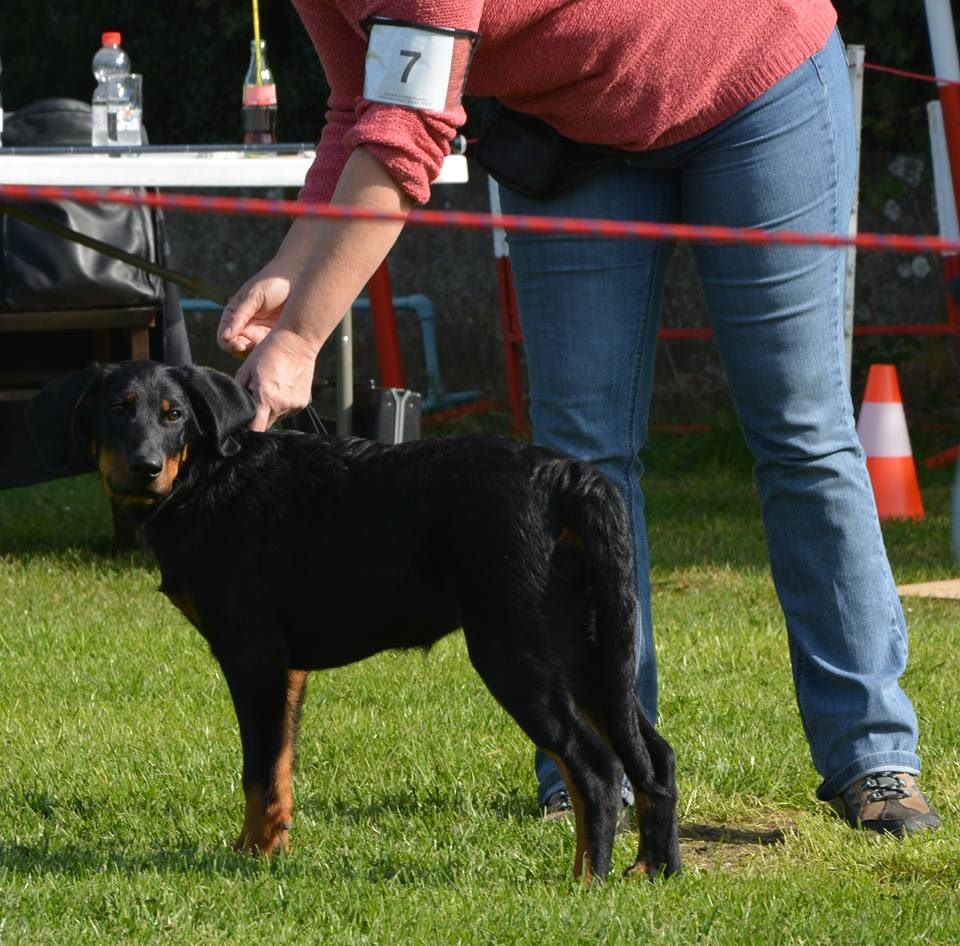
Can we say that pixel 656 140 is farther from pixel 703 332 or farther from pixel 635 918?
pixel 703 332

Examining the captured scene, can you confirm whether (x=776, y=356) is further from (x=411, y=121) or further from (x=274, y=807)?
(x=274, y=807)

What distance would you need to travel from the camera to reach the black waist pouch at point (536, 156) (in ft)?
9.66

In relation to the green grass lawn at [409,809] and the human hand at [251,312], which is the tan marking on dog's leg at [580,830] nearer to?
the green grass lawn at [409,809]

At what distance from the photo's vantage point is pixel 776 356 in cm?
297

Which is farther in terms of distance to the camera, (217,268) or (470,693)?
(217,268)

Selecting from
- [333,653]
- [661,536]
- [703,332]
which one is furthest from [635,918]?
[703,332]

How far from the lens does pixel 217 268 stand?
9.71 metres

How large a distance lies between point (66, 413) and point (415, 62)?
1.00 m

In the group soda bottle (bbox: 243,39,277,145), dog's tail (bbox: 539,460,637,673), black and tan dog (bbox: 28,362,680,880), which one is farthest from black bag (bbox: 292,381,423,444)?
dog's tail (bbox: 539,460,637,673)

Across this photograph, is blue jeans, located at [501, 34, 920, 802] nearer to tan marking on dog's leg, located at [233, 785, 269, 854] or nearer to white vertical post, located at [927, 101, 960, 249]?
tan marking on dog's leg, located at [233, 785, 269, 854]

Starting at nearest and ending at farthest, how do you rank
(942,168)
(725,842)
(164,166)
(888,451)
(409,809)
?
(725,842) → (409,809) → (164,166) → (888,451) → (942,168)

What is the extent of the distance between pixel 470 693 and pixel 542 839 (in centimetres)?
107

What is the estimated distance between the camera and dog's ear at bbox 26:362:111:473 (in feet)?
9.82

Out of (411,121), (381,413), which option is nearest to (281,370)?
(411,121)
